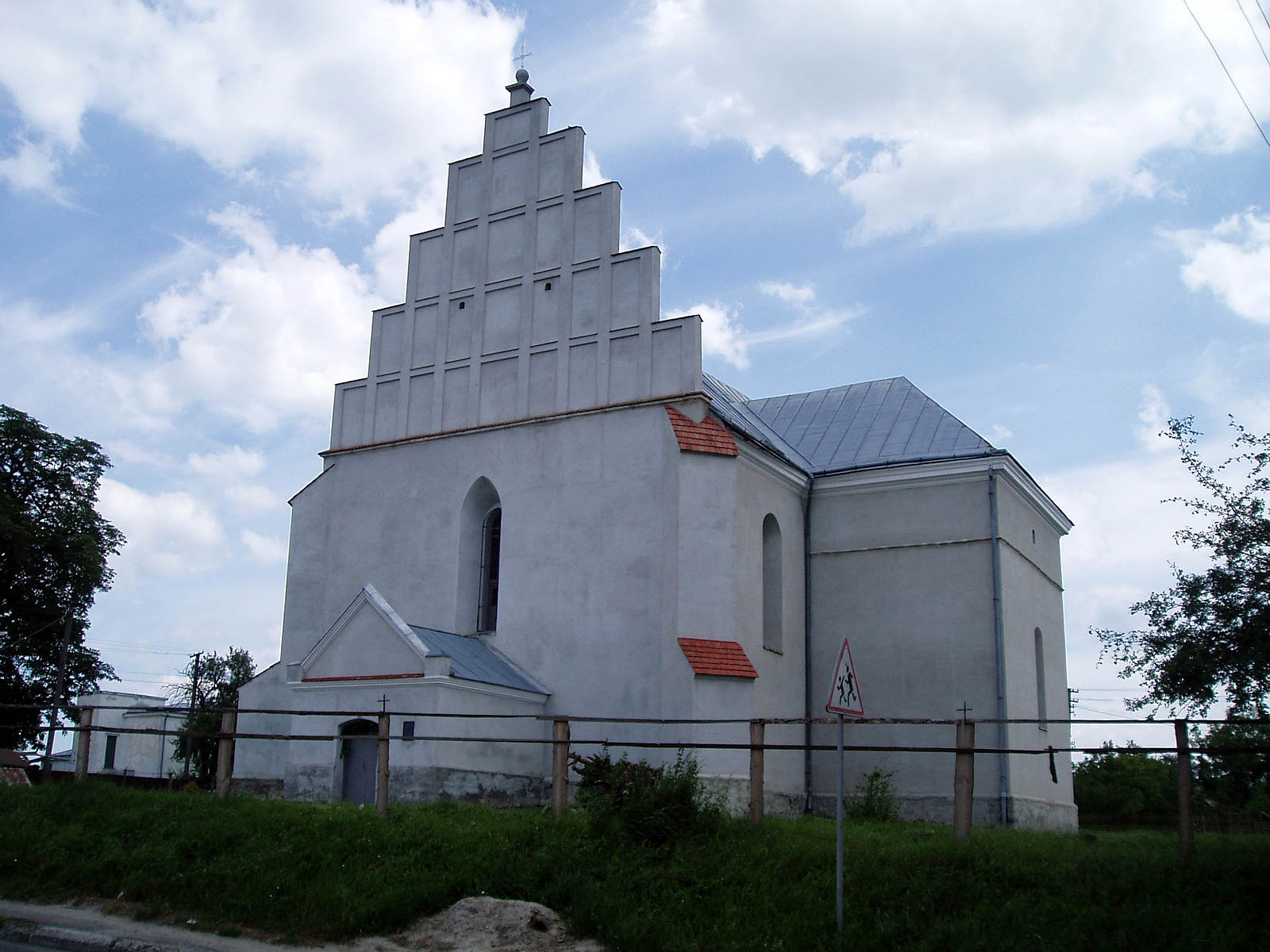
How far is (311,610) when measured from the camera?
22.9m

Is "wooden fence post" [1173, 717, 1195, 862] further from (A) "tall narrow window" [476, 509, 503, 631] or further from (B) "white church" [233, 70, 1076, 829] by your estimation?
(A) "tall narrow window" [476, 509, 503, 631]

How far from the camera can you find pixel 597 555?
20266 millimetres

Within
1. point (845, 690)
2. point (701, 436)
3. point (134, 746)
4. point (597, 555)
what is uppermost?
point (701, 436)

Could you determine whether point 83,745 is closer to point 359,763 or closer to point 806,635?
point 359,763

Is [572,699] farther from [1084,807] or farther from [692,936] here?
[1084,807]

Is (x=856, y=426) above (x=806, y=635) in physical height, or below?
above

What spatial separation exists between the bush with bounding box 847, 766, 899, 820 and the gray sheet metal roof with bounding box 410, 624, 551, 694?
6204 millimetres

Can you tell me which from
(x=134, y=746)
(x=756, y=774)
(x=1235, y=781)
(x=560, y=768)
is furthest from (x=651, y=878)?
(x=134, y=746)

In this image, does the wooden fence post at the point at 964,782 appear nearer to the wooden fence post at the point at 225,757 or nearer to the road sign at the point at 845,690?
the road sign at the point at 845,690

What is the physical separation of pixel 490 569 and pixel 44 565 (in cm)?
1677

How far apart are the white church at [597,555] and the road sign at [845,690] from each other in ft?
27.2

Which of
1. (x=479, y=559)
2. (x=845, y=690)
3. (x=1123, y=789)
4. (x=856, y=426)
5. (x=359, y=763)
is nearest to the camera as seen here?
(x=845, y=690)

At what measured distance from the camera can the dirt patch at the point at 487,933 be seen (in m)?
9.94

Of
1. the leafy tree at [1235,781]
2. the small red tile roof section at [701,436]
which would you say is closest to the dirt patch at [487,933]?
the leafy tree at [1235,781]
